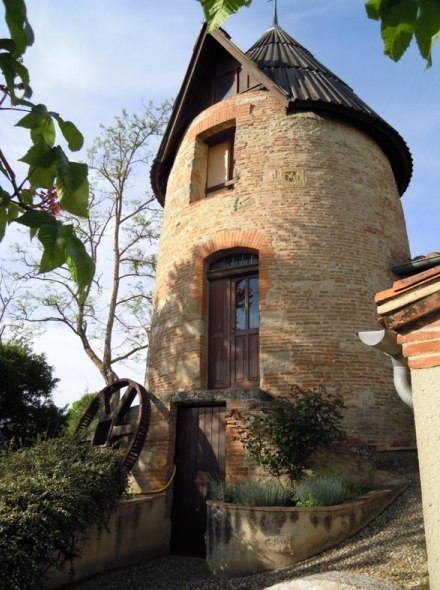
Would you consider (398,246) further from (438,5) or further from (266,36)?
(438,5)

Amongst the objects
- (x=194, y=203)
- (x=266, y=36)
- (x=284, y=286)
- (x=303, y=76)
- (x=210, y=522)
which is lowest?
(x=210, y=522)

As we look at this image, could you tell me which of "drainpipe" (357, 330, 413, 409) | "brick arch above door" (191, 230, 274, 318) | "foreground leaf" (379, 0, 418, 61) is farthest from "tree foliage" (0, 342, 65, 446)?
"foreground leaf" (379, 0, 418, 61)

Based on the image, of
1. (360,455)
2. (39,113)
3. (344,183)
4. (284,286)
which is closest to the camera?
(39,113)

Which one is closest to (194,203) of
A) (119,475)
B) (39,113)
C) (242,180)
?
(242,180)

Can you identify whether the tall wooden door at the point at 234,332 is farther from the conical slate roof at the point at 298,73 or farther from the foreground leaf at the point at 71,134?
the foreground leaf at the point at 71,134

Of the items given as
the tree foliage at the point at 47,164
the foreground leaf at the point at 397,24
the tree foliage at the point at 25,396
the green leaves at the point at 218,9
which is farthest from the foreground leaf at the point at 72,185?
the tree foliage at the point at 25,396

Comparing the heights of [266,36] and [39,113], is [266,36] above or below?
above

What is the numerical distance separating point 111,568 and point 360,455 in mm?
4075

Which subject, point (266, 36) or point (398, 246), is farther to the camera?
point (266, 36)

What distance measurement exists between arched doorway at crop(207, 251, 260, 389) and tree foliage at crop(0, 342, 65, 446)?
7126mm

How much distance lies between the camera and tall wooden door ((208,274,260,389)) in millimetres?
9070

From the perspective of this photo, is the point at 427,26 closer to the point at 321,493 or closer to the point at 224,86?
the point at 321,493

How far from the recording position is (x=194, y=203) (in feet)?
34.8

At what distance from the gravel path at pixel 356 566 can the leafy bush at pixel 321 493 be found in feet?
1.62
